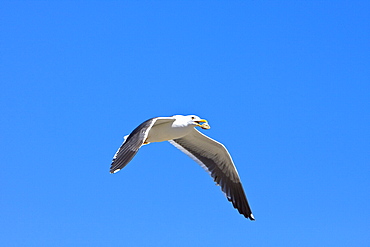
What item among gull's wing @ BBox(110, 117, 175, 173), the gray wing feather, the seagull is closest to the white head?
the seagull

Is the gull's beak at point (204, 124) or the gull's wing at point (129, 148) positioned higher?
the gull's beak at point (204, 124)

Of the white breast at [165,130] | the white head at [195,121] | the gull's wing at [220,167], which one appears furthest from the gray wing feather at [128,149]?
the gull's wing at [220,167]

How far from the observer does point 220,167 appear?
1124cm

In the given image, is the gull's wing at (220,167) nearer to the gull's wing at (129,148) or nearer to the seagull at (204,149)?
the seagull at (204,149)

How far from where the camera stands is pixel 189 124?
395 inches

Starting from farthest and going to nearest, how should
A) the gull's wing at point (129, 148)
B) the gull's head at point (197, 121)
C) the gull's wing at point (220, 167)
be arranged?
the gull's wing at point (220, 167), the gull's head at point (197, 121), the gull's wing at point (129, 148)

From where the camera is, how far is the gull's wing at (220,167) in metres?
11.1

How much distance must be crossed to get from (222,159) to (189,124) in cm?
150

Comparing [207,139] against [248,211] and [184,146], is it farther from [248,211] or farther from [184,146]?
[248,211]

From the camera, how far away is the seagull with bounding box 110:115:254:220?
10.0m

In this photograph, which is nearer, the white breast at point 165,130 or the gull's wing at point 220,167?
the white breast at point 165,130

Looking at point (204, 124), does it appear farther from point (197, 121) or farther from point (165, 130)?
point (165, 130)

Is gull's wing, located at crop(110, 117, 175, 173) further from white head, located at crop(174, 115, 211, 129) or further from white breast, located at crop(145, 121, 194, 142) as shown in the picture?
white head, located at crop(174, 115, 211, 129)

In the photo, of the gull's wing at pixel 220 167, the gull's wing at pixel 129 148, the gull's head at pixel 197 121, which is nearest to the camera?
the gull's wing at pixel 129 148
